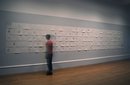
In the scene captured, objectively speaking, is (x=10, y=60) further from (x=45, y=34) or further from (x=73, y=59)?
(x=73, y=59)

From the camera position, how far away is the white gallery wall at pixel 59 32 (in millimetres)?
5695

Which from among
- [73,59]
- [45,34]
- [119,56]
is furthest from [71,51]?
[119,56]

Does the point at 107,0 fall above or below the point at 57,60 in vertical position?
above

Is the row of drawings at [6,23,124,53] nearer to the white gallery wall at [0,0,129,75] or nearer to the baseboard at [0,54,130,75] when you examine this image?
the white gallery wall at [0,0,129,75]

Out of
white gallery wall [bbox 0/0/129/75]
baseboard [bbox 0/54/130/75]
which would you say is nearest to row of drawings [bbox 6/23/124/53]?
white gallery wall [bbox 0/0/129/75]

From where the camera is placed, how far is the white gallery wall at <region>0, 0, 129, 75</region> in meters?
5.69

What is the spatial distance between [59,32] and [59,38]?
0.25 meters

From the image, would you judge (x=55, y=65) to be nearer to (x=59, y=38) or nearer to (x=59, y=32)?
(x=59, y=38)

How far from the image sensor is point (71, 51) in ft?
24.4

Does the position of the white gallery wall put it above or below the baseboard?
above

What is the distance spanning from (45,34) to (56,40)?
597 mm

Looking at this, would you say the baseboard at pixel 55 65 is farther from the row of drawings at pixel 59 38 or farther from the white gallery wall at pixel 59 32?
the row of drawings at pixel 59 38

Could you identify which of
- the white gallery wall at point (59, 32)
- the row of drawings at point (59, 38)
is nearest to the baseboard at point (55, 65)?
the white gallery wall at point (59, 32)

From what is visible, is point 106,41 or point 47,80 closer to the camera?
point 47,80
